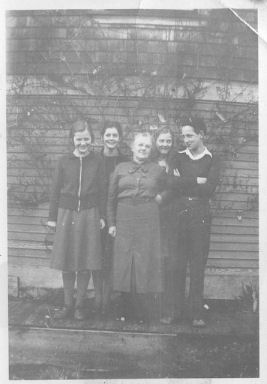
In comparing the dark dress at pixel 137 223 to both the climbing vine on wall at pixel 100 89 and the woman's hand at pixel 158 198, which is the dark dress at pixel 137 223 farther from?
the climbing vine on wall at pixel 100 89

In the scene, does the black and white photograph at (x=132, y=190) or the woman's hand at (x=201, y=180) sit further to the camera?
the woman's hand at (x=201, y=180)

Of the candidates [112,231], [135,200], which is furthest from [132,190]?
[112,231]

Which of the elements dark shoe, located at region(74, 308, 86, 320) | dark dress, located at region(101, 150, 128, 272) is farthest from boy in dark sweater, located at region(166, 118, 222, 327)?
dark shoe, located at region(74, 308, 86, 320)

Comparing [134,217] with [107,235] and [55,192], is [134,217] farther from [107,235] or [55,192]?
[55,192]

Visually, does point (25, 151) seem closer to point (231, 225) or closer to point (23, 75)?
point (23, 75)

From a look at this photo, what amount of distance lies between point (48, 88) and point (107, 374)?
0.84 m

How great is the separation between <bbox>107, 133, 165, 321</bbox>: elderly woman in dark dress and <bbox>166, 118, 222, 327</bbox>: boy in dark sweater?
0.06 metres

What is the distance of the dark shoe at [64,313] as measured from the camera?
A: 146cm

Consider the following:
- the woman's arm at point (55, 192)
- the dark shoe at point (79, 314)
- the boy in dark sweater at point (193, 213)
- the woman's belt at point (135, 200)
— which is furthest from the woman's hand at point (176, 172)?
the dark shoe at point (79, 314)

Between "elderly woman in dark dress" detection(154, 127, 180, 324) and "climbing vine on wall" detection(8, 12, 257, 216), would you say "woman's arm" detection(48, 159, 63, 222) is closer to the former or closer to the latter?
"climbing vine on wall" detection(8, 12, 257, 216)

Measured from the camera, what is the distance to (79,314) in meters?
1.47

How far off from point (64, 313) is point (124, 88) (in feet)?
2.26

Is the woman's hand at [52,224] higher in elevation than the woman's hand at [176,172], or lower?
lower

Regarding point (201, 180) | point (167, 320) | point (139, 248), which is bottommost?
point (167, 320)
